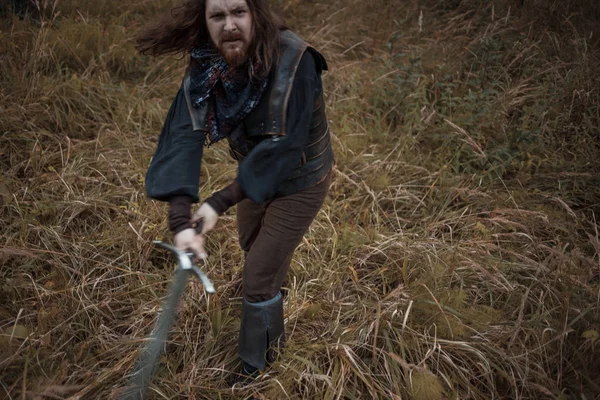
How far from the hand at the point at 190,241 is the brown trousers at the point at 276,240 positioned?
352 millimetres

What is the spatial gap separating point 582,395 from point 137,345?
168cm

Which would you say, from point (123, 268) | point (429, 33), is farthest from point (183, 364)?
point (429, 33)

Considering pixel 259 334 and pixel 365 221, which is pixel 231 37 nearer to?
pixel 259 334

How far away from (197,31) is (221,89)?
231 mm

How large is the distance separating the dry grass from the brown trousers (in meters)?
0.35

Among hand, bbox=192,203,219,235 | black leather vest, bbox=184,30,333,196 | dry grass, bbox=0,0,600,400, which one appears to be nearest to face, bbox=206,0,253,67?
black leather vest, bbox=184,30,333,196

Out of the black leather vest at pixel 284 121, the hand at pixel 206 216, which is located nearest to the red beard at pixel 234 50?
the black leather vest at pixel 284 121

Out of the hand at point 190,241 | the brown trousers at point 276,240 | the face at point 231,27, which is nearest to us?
the hand at point 190,241

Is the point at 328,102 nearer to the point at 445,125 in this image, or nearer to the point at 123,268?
the point at 445,125

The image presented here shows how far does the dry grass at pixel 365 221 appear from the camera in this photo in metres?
1.89

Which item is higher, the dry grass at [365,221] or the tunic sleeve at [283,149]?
the tunic sleeve at [283,149]

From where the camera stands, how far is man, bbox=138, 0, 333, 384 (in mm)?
1472

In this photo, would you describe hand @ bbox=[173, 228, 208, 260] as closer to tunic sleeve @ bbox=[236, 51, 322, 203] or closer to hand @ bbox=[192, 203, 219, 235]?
hand @ bbox=[192, 203, 219, 235]

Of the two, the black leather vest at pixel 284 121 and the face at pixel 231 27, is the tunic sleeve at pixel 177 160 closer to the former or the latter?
the black leather vest at pixel 284 121
